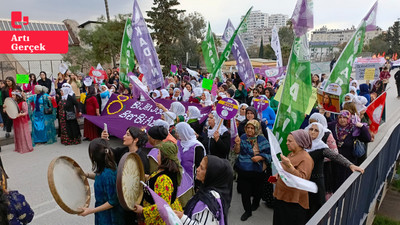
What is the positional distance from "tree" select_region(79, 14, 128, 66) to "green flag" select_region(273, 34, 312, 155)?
81.7 feet

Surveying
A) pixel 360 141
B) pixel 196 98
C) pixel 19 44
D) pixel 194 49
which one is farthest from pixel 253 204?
pixel 194 49

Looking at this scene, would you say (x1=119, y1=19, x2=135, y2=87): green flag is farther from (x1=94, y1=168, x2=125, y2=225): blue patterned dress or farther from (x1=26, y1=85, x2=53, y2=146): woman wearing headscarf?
(x1=94, y1=168, x2=125, y2=225): blue patterned dress

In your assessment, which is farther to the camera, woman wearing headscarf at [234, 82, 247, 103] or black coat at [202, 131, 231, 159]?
woman wearing headscarf at [234, 82, 247, 103]

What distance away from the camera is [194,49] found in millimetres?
39875

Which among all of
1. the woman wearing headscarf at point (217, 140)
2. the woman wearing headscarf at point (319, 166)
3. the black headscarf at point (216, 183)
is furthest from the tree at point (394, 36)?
the black headscarf at point (216, 183)

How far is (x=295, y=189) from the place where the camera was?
332 cm

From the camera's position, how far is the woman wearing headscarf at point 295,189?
127 inches

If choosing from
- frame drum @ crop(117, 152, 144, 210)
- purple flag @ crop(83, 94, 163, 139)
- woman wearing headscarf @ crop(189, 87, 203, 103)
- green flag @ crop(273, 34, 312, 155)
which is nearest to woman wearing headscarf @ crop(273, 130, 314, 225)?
green flag @ crop(273, 34, 312, 155)

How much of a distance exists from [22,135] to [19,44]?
Result: 25368mm

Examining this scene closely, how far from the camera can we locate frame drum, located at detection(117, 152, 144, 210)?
A: 2221mm

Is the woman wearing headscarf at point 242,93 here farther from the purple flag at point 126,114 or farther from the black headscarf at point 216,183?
the black headscarf at point 216,183

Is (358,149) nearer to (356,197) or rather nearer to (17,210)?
(356,197)

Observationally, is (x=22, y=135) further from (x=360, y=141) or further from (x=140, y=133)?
(x=360, y=141)

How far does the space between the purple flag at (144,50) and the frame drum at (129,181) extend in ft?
16.4
